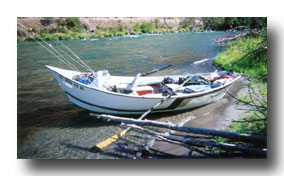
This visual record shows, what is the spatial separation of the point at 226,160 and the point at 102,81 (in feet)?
8.68

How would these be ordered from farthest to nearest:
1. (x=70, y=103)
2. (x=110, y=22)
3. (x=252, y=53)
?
(x=70, y=103) < (x=110, y=22) < (x=252, y=53)

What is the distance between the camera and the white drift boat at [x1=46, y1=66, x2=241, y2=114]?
3822mm

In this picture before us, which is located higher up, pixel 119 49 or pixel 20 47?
pixel 119 49

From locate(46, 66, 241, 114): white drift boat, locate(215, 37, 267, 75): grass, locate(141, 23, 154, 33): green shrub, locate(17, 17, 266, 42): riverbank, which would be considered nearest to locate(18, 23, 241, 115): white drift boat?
locate(46, 66, 241, 114): white drift boat

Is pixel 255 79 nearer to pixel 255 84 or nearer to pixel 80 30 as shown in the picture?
pixel 255 84

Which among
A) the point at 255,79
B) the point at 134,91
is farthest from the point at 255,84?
the point at 134,91

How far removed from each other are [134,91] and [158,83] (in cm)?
98

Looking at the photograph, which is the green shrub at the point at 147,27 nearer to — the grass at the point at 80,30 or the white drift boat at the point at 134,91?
the grass at the point at 80,30

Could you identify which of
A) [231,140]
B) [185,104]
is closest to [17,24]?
[185,104]

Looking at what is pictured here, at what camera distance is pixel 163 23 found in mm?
3430

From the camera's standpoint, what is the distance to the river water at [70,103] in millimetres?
3258

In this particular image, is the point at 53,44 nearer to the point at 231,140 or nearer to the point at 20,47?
the point at 20,47

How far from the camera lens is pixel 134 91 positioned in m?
4.14

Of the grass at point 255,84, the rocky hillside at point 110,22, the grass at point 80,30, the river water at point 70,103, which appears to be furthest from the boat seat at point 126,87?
the grass at point 255,84
